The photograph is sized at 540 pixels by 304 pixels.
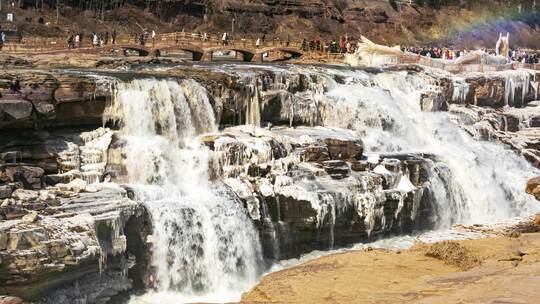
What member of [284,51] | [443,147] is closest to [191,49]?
[284,51]

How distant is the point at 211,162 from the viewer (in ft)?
63.8

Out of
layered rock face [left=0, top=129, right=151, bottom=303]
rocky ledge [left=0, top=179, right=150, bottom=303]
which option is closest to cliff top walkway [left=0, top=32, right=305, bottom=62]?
layered rock face [left=0, top=129, right=151, bottom=303]

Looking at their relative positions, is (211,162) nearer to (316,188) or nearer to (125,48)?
(316,188)

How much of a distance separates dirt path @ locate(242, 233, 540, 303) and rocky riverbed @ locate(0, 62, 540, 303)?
0.54 metres

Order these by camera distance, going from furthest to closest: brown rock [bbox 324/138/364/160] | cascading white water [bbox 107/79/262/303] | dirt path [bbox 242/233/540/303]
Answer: brown rock [bbox 324/138/364/160]
cascading white water [bbox 107/79/262/303]
dirt path [bbox 242/233/540/303]

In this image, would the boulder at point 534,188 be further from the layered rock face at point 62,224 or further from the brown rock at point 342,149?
the layered rock face at point 62,224

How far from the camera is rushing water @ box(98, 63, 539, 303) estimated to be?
55.8 ft

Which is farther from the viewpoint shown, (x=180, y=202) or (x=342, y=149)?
(x=342, y=149)

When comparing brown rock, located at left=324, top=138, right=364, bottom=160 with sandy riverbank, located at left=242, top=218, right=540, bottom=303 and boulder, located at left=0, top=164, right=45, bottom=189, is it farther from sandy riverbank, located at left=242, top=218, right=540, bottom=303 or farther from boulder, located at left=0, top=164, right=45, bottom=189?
boulder, located at left=0, top=164, right=45, bottom=189

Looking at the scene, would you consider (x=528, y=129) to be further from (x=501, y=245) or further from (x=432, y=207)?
(x=501, y=245)

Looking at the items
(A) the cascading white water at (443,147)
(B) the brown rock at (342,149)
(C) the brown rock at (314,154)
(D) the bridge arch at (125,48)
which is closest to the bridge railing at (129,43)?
(D) the bridge arch at (125,48)

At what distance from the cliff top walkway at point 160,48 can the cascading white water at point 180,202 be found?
558 inches

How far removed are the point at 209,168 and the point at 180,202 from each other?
212cm

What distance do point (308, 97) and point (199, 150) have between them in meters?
6.68
